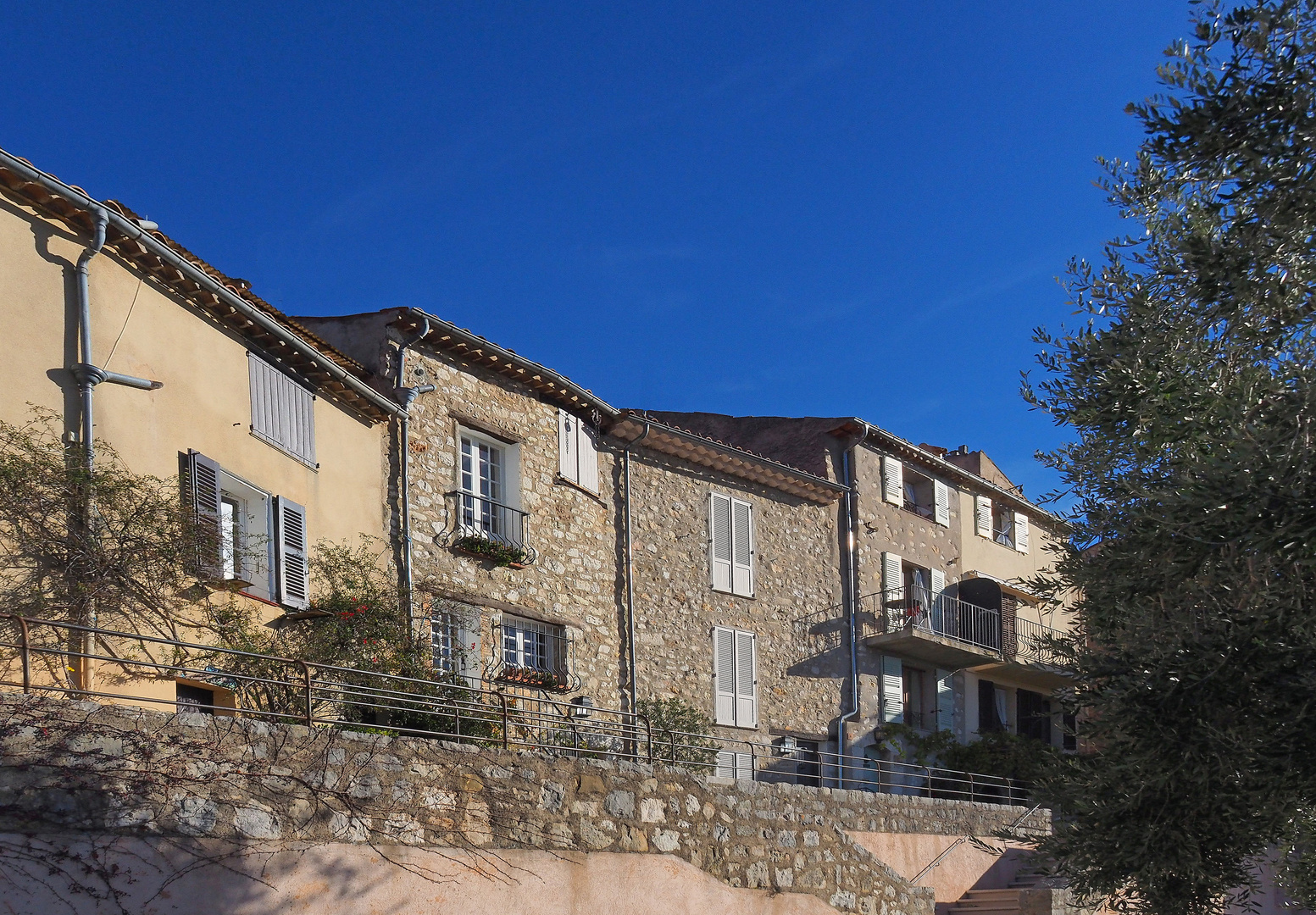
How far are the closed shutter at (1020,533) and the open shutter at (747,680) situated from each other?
10766 mm

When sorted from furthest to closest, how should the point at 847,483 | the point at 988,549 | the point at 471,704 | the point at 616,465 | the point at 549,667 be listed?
the point at 988,549
the point at 847,483
the point at 616,465
the point at 549,667
the point at 471,704

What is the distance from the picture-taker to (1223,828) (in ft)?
28.4

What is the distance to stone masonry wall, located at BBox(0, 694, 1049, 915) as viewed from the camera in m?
8.00

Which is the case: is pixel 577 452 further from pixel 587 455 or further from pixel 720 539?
pixel 720 539

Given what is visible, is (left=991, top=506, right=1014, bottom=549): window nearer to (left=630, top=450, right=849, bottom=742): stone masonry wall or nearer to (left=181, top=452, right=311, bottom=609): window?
(left=630, top=450, right=849, bottom=742): stone masonry wall

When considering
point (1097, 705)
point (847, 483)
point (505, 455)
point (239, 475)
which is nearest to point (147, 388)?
point (239, 475)

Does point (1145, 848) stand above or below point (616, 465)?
below

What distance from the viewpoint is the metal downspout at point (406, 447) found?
15.6 meters

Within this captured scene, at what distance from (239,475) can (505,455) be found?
5031 mm

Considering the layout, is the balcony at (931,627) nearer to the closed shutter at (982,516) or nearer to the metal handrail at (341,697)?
the closed shutter at (982,516)

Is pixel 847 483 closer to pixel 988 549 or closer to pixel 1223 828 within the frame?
pixel 988 549

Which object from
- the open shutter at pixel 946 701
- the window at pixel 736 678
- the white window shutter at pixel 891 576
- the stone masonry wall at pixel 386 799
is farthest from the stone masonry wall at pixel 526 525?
the open shutter at pixel 946 701

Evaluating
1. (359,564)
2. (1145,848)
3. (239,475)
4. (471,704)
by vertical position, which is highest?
(239,475)

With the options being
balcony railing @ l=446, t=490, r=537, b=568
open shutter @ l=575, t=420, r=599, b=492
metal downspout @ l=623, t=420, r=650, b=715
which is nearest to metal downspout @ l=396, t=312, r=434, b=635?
balcony railing @ l=446, t=490, r=537, b=568
